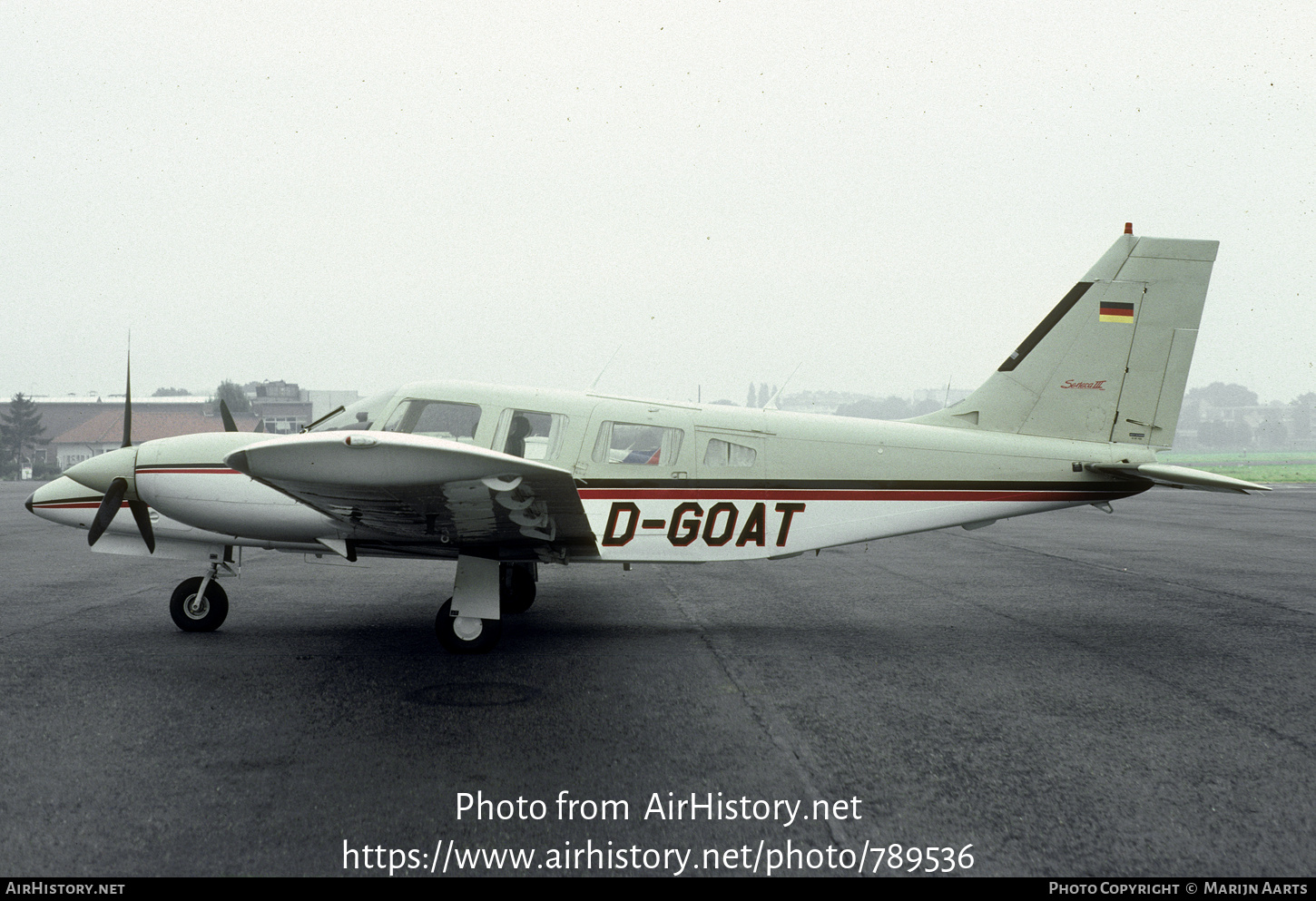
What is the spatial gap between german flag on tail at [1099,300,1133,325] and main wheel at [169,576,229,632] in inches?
342

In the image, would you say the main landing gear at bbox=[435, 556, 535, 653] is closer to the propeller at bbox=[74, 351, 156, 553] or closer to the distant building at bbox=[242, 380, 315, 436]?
the propeller at bbox=[74, 351, 156, 553]

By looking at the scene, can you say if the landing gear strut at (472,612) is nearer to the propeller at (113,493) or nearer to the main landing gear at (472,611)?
the main landing gear at (472,611)

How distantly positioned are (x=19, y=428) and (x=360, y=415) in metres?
87.5

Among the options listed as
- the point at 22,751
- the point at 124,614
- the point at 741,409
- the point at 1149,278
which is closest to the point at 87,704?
the point at 22,751

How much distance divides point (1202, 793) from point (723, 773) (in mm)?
2323

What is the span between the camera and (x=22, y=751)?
4477 mm

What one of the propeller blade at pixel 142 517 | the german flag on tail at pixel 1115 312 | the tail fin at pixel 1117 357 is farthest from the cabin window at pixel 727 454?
the propeller blade at pixel 142 517

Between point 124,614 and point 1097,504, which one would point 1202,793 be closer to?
point 1097,504

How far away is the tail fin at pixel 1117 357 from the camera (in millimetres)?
8016

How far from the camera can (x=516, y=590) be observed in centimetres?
871

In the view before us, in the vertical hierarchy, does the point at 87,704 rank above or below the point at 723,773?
below

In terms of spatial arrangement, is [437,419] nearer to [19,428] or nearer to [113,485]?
[113,485]

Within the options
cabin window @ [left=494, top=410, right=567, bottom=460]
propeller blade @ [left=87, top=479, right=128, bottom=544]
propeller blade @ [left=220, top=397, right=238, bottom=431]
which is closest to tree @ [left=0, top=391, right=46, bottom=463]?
propeller blade @ [left=220, top=397, right=238, bottom=431]

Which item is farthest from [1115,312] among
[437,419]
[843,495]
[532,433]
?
[437,419]
